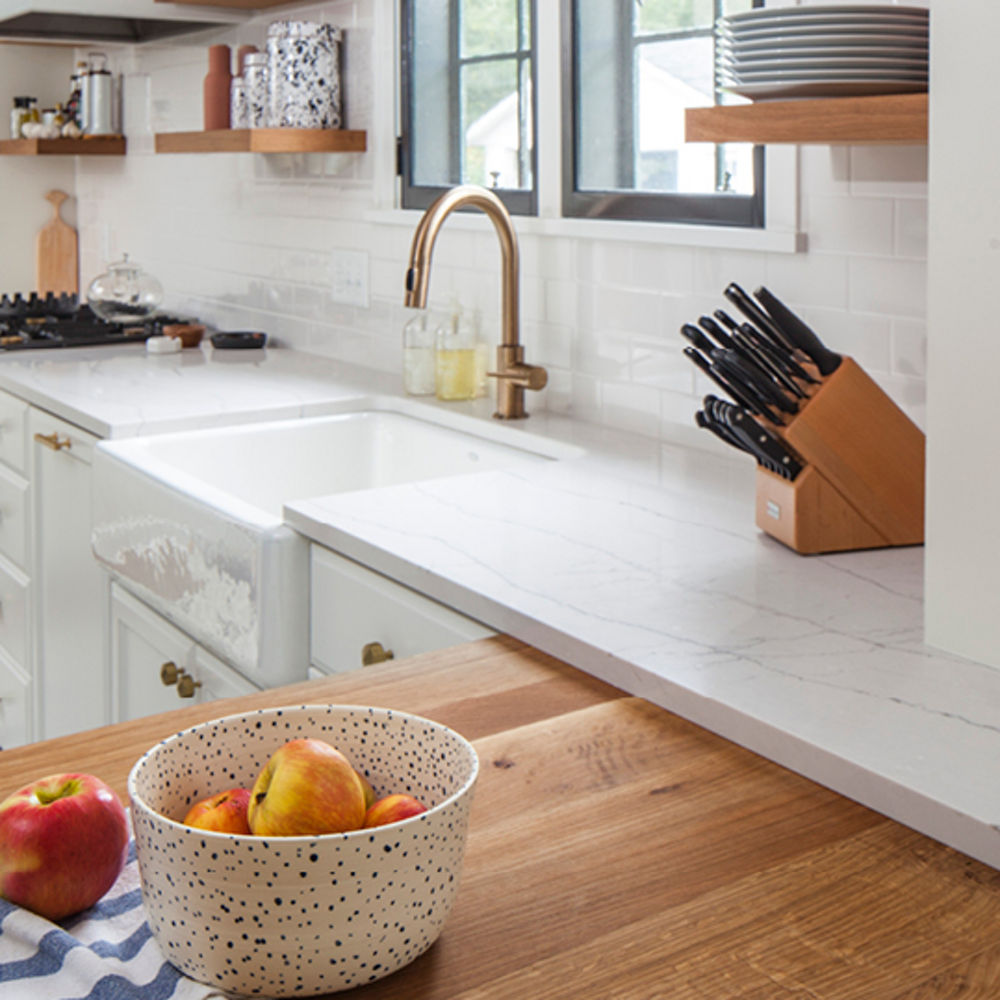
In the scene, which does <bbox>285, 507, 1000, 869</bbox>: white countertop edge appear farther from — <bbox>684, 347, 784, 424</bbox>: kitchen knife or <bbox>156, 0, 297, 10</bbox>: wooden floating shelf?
<bbox>156, 0, 297, 10</bbox>: wooden floating shelf

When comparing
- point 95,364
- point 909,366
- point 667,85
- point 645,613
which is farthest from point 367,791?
A: point 95,364

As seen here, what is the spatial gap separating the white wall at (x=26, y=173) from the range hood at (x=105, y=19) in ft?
2.49

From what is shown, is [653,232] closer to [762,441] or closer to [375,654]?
[762,441]

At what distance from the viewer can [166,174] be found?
3.83m

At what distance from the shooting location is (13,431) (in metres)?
2.79

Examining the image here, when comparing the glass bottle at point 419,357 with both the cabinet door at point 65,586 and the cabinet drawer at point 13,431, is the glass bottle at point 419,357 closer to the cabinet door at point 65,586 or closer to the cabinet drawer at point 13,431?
the cabinet door at point 65,586

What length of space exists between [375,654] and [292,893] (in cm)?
Answer: 83

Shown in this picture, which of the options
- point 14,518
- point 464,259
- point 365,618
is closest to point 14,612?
point 14,518

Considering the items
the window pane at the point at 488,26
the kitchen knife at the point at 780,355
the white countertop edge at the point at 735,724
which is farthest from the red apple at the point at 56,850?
the window pane at the point at 488,26

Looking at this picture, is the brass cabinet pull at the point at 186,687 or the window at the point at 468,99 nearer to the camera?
the brass cabinet pull at the point at 186,687

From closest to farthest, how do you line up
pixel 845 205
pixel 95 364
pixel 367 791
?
pixel 367 791
pixel 845 205
pixel 95 364

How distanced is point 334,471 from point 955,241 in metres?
1.56

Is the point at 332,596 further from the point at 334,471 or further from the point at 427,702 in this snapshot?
the point at 334,471

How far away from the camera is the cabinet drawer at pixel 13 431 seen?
2.73 m
